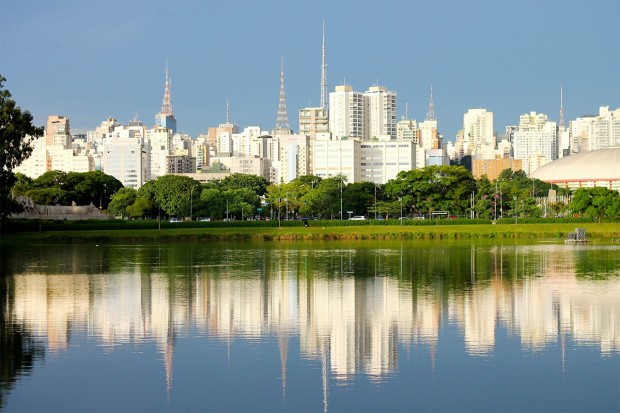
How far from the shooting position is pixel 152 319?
22906mm

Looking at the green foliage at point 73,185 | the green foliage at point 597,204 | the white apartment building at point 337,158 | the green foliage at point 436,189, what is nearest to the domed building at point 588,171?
the white apartment building at point 337,158

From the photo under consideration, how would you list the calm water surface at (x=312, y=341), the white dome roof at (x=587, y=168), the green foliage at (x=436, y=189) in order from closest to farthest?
the calm water surface at (x=312, y=341)
the green foliage at (x=436, y=189)
the white dome roof at (x=587, y=168)

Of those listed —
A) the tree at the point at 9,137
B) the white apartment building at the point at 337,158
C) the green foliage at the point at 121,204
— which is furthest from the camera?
the white apartment building at the point at 337,158

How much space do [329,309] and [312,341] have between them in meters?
5.19

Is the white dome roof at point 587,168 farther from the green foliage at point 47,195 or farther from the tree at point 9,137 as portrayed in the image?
the tree at point 9,137

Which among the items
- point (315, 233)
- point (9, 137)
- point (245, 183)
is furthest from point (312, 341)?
point (245, 183)

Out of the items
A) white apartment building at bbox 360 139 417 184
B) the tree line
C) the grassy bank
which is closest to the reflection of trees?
the grassy bank

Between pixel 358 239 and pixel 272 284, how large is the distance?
130 feet

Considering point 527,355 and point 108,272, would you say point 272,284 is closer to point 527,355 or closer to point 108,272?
point 108,272

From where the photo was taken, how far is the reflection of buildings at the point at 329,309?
19359 mm

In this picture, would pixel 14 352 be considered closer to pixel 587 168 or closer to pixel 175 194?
pixel 175 194

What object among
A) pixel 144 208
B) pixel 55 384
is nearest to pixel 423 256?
pixel 55 384

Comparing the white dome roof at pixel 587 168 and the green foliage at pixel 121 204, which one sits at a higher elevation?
the white dome roof at pixel 587 168

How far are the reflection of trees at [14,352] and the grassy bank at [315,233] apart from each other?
150ft
